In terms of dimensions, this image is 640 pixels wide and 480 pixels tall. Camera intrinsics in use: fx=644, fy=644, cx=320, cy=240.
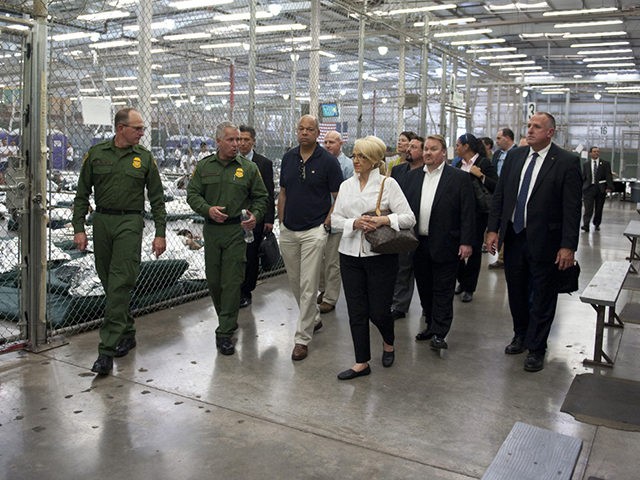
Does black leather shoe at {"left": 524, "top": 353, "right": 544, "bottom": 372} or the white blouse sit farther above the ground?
the white blouse

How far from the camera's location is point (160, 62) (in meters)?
20.3

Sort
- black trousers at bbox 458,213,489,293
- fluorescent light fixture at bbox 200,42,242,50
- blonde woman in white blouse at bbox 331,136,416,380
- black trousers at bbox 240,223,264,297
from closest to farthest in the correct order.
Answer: blonde woman in white blouse at bbox 331,136,416,380, black trousers at bbox 240,223,264,297, black trousers at bbox 458,213,489,293, fluorescent light fixture at bbox 200,42,242,50

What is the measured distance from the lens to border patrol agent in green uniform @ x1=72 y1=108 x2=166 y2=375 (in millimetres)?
4352

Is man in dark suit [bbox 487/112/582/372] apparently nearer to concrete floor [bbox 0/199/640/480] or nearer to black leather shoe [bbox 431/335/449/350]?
concrete floor [bbox 0/199/640/480]

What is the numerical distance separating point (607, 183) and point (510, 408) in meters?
12.1

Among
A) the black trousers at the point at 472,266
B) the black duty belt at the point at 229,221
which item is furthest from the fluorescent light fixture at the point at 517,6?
the black duty belt at the point at 229,221

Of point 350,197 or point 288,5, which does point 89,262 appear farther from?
point 288,5

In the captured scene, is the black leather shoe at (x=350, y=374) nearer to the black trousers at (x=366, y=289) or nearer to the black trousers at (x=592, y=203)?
the black trousers at (x=366, y=289)

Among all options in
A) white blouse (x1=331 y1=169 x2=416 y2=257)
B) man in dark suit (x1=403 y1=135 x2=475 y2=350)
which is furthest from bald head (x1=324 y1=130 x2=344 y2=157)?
white blouse (x1=331 y1=169 x2=416 y2=257)

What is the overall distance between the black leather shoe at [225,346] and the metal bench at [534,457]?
2573 mm

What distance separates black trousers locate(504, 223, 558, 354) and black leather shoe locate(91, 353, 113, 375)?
2941mm

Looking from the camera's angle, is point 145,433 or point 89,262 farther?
point 89,262

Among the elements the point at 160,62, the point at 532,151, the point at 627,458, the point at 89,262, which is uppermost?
the point at 160,62

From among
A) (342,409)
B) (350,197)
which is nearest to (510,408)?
(342,409)
